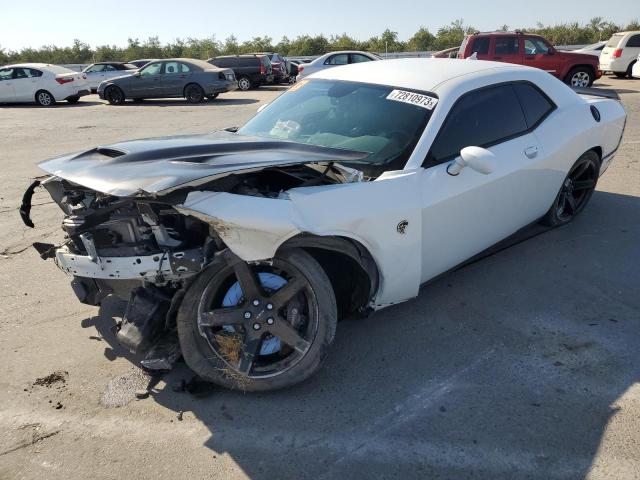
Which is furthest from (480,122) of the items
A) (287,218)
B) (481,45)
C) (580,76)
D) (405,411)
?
(580,76)

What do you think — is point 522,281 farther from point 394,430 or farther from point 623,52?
point 623,52

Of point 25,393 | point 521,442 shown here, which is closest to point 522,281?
point 521,442

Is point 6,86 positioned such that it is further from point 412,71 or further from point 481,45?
point 412,71

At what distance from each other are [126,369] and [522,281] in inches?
117

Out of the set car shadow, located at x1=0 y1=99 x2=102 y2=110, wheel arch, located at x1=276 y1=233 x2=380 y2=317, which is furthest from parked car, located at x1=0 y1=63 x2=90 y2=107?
wheel arch, located at x1=276 y1=233 x2=380 y2=317

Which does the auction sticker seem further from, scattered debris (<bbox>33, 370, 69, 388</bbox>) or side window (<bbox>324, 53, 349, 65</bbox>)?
side window (<bbox>324, 53, 349, 65</bbox>)

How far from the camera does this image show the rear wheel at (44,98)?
1848 cm

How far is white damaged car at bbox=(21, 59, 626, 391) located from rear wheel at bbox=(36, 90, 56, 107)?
17626 millimetres

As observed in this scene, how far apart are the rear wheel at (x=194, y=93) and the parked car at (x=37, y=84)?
4.09 metres

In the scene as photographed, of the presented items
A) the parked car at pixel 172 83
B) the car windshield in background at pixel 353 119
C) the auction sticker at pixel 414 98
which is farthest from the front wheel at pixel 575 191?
the parked car at pixel 172 83

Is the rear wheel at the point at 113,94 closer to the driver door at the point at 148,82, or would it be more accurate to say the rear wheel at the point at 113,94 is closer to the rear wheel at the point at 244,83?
the driver door at the point at 148,82

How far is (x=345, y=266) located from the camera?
3.16 m

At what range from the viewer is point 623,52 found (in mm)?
19609

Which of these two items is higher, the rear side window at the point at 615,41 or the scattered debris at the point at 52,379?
the rear side window at the point at 615,41
